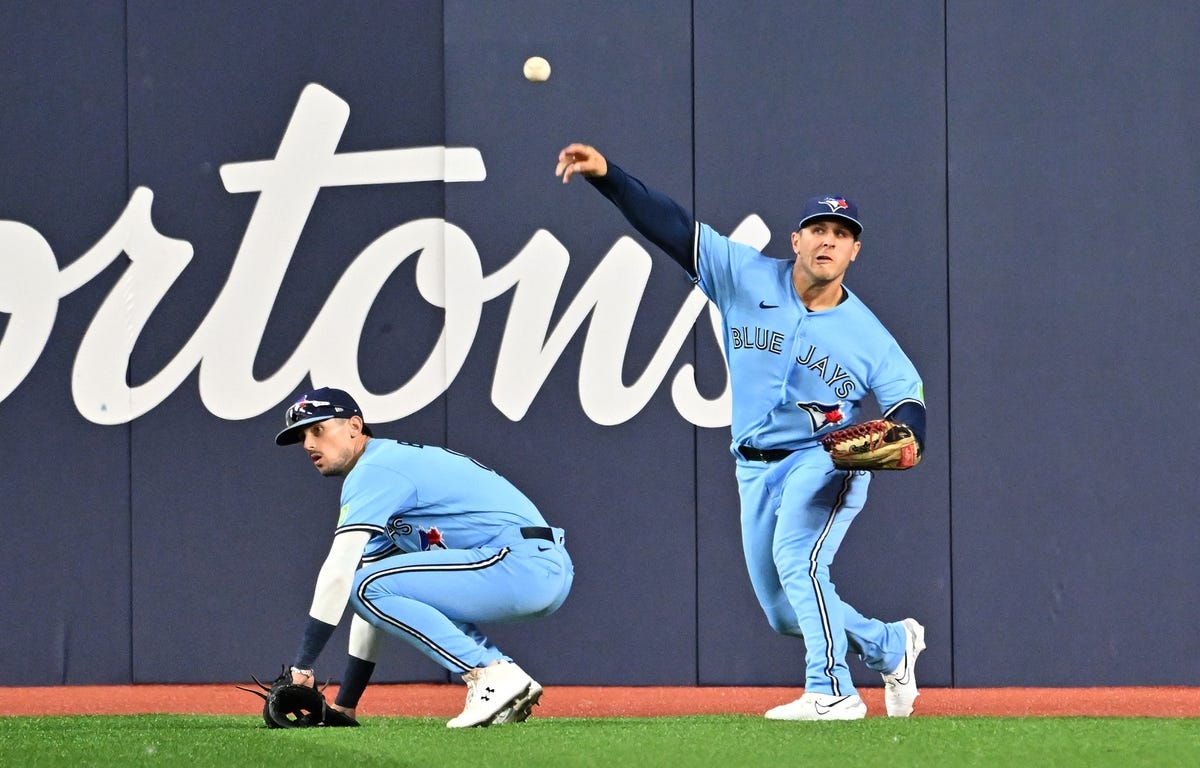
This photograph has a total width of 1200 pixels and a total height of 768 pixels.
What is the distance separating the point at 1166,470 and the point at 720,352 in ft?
6.87

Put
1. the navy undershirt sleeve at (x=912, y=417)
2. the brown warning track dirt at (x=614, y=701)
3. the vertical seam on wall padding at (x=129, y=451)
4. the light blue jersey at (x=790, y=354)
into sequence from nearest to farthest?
the navy undershirt sleeve at (x=912, y=417) → the light blue jersey at (x=790, y=354) → the brown warning track dirt at (x=614, y=701) → the vertical seam on wall padding at (x=129, y=451)

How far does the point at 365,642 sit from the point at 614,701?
1.69 metres

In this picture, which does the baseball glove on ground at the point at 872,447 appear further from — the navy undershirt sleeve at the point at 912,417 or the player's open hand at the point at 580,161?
the player's open hand at the point at 580,161

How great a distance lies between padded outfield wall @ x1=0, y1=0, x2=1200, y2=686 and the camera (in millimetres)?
7000

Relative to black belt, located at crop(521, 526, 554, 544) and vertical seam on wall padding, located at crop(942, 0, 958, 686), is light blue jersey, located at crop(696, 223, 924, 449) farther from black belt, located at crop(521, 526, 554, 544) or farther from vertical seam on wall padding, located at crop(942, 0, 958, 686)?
vertical seam on wall padding, located at crop(942, 0, 958, 686)

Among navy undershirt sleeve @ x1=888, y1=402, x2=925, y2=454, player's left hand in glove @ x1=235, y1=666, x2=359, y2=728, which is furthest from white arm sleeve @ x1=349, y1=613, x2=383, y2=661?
navy undershirt sleeve @ x1=888, y1=402, x2=925, y2=454

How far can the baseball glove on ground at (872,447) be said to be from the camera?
5.06 m

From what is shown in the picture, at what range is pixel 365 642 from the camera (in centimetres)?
540

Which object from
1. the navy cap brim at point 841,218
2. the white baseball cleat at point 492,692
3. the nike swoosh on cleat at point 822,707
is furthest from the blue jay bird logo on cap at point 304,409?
the nike swoosh on cleat at point 822,707

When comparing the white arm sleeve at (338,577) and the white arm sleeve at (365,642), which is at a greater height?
the white arm sleeve at (338,577)

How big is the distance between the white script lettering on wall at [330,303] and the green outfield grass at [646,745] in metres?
2.36

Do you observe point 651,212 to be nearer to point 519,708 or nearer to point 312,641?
point 519,708

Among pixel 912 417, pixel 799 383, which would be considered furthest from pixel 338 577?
pixel 912 417

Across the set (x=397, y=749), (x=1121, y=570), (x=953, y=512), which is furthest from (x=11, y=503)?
(x=1121, y=570)
